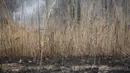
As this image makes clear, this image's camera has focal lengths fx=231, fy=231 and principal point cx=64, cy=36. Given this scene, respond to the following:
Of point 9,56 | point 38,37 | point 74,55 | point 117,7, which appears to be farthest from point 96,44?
point 9,56

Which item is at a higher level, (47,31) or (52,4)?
(52,4)

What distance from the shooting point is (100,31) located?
141 inches

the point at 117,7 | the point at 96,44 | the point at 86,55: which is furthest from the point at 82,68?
the point at 117,7

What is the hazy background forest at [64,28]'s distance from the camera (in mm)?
3520

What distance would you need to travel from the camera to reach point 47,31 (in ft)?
11.7

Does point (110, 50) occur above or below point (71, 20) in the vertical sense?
below

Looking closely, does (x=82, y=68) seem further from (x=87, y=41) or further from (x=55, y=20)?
(x=55, y=20)

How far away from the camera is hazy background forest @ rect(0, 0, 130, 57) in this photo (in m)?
3.52

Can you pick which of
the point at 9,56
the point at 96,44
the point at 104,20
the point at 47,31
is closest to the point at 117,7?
the point at 104,20

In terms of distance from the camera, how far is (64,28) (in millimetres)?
3570

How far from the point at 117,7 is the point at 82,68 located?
1.09 metres

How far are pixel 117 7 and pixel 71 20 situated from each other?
2.42 feet

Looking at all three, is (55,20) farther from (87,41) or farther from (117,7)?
(117,7)

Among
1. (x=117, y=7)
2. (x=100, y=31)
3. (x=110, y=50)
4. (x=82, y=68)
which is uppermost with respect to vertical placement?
(x=117, y=7)
